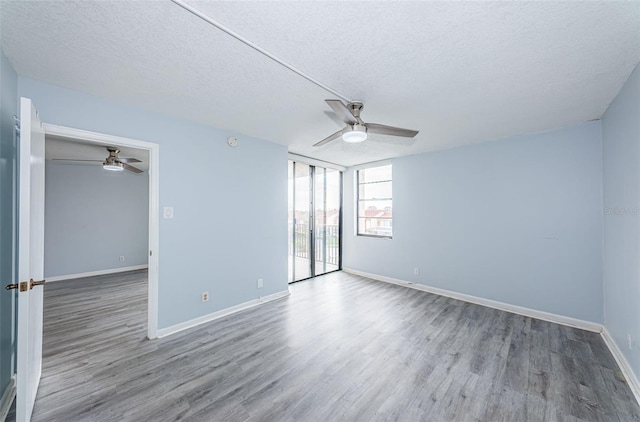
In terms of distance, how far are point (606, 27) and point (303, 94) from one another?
2.03 m

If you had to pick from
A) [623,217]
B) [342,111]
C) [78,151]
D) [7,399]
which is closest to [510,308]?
[623,217]

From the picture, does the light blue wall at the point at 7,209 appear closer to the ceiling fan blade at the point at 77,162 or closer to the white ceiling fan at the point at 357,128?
the white ceiling fan at the point at 357,128

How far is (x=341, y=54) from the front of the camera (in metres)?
1.72

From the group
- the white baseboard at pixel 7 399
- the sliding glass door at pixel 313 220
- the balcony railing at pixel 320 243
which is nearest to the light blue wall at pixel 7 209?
the white baseboard at pixel 7 399

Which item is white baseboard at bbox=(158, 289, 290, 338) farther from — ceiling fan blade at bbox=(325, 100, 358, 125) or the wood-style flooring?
ceiling fan blade at bbox=(325, 100, 358, 125)

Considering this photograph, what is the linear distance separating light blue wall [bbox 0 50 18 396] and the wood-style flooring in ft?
1.35

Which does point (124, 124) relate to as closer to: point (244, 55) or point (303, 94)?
point (244, 55)

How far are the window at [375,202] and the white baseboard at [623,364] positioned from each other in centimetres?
302

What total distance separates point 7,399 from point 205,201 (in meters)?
2.17

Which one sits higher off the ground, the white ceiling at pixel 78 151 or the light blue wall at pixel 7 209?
the white ceiling at pixel 78 151

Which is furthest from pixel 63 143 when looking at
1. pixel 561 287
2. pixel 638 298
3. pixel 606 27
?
pixel 561 287

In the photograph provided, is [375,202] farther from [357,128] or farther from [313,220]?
[357,128]

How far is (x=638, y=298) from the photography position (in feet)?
6.37

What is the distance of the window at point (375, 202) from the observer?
5148 millimetres
